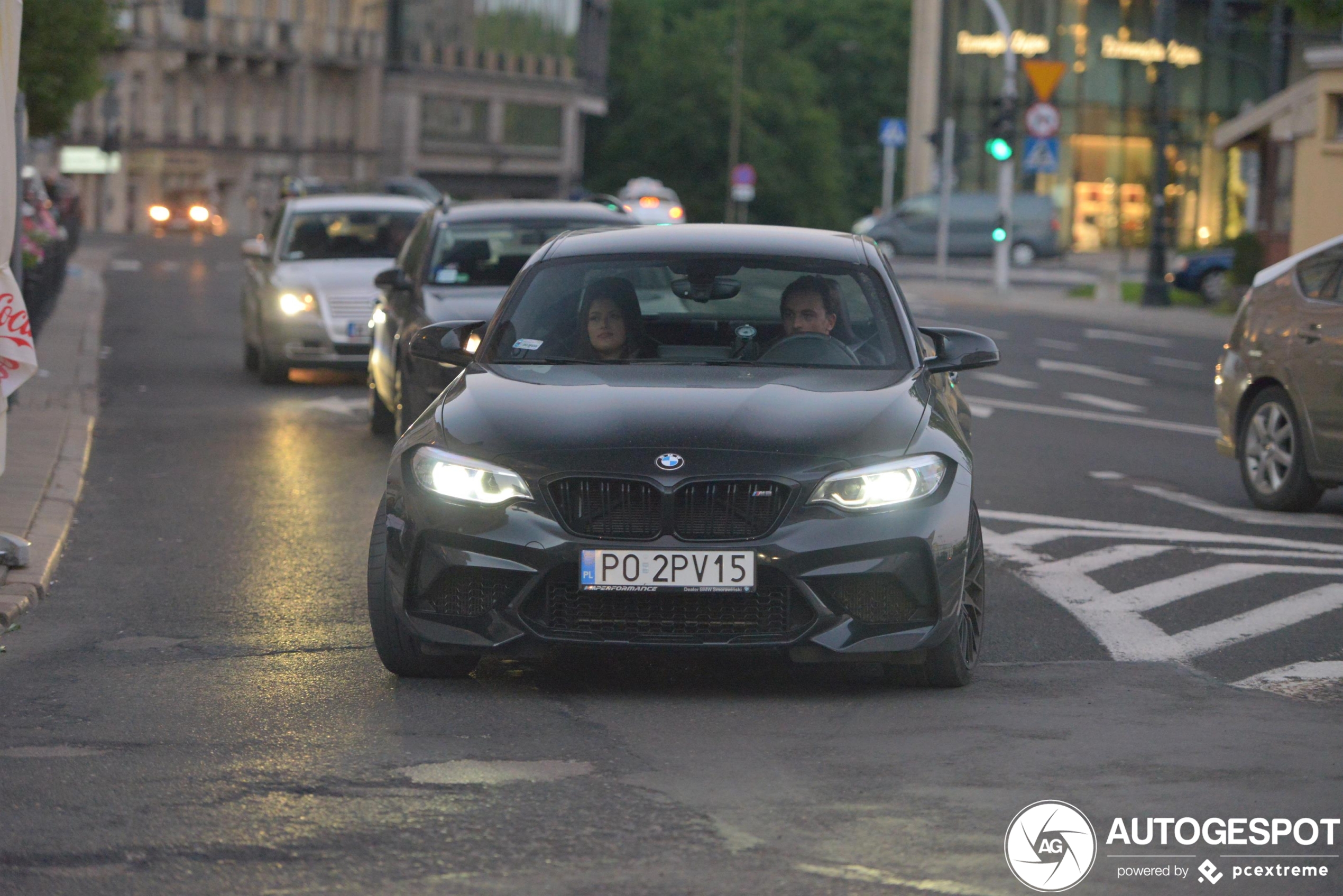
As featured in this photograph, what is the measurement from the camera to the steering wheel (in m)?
7.49

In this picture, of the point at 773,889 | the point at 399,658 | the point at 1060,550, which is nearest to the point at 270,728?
the point at 399,658

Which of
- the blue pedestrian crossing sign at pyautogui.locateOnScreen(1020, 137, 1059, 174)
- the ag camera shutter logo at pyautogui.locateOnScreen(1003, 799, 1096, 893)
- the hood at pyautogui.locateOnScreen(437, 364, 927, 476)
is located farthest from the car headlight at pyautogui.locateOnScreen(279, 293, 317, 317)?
the blue pedestrian crossing sign at pyautogui.locateOnScreen(1020, 137, 1059, 174)

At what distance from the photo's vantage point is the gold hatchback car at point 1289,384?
1139cm

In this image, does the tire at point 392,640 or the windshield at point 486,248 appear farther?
the windshield at point 486,248

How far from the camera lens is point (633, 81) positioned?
349ft

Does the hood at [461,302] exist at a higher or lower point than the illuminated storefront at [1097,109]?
lower

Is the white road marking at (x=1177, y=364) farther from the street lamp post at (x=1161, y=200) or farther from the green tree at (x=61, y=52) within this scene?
the green tree at (x=61, y=52)

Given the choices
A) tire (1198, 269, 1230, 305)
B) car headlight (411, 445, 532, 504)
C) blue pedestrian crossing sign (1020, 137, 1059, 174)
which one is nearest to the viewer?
car headlight (411, 445, 532, 504)

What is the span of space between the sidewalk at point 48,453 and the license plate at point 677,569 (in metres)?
2.72

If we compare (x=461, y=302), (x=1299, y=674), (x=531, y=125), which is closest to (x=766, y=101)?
(x=531, y=125)

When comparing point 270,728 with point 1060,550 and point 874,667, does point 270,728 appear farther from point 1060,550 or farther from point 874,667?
point 1060,550

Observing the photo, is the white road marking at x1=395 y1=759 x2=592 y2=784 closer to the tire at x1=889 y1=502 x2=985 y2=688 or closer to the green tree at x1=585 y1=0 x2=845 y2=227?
the tire at x1=889 y1=502 x2=985 y2=688

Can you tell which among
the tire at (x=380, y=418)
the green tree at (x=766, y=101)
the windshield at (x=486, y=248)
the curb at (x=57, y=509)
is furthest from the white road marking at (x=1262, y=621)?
the green tree at (x=766, y=101)

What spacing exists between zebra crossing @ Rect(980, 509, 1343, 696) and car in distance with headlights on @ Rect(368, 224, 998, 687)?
3.71 ft
